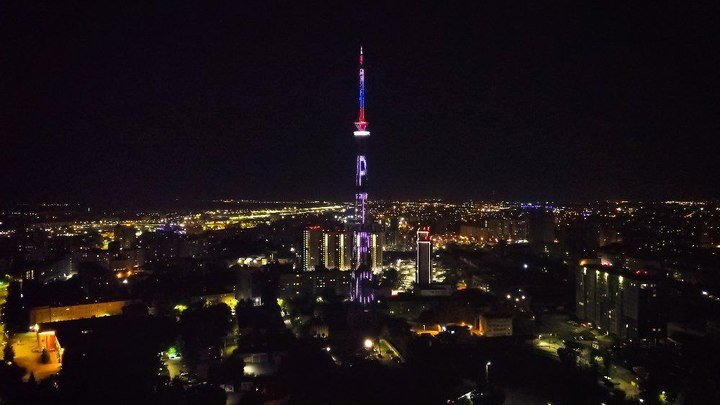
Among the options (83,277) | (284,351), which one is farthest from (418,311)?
(83,277)

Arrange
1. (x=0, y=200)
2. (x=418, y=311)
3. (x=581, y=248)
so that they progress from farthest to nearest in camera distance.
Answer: (x=0, y=200)
(x=581, y=248)
(x=418, y=311)

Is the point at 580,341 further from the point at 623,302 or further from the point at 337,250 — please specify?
the point at 337,250

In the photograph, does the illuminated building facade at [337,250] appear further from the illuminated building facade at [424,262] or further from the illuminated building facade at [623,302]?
the illuminated building facade at [623,302]

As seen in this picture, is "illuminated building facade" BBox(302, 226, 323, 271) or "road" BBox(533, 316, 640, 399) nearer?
"road" BBox(533, 316, 640, 399)

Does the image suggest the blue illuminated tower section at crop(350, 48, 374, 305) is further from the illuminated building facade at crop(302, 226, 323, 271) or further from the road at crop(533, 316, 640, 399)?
the road at crop(533, 316, 640, 399)

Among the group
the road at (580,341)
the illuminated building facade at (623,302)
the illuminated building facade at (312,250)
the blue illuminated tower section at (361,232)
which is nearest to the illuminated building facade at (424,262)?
the blue illuminated tower section at (361,232)

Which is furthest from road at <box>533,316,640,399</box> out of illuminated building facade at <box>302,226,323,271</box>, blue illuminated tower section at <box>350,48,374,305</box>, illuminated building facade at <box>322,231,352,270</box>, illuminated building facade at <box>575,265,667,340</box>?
illuminated building facade at <box>302,226,323,271</box>

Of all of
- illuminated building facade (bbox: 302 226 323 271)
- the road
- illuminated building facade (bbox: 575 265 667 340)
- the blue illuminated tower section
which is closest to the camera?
the road

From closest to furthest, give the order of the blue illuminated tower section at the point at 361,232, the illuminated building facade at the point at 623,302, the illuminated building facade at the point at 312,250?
the illuminated building facade at the point at 623,302 → the blue illuminated tower section at the point at 361,232 → the illuminated building facade at the point at 312,250

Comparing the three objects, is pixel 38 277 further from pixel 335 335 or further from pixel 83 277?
pixel 335 335
